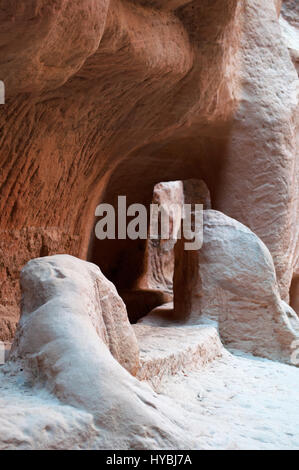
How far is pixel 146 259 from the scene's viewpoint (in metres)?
10.1

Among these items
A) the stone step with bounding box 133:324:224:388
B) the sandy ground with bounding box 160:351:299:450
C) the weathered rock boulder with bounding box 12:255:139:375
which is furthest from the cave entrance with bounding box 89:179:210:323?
the weathered rock boulder with bounding box 12:255:139:375

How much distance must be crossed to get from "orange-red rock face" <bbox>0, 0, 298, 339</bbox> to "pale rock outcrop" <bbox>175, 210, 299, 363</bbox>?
137cm

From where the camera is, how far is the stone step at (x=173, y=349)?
11.6 feet

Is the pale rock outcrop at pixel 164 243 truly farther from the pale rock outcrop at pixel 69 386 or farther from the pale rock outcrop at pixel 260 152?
the pale rock outcrop at pixel 69 386

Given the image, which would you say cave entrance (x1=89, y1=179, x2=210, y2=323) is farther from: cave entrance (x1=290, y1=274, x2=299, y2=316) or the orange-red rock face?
cave entrance (x1=290, y1=274, x2=299, y2=316)

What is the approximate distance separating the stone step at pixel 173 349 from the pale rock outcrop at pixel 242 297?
0.29m

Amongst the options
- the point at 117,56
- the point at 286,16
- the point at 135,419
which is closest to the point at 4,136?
the point at 117,56

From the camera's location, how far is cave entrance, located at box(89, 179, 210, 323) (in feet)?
27.4

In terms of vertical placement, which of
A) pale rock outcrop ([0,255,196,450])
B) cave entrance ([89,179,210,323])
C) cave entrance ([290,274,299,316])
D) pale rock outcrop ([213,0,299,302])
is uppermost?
pale rock outcrop ([213,0,299,302])

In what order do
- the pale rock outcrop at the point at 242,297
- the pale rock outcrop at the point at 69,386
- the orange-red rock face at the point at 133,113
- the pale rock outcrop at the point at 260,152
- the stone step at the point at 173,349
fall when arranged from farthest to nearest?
the pale rock outcrop at the point at 260,152 < the pale rock outcrop at the point at 242,297 < the orange-red rock face at the point at 133,113 < the stone step at the point at 173,349 < the pale rock outcrop at the point at 69,386

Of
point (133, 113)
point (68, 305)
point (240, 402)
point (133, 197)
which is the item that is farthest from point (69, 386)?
point (133, 197)

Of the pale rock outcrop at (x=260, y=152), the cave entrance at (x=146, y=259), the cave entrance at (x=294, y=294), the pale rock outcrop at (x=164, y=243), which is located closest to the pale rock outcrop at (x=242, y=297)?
the cave entrance at (x=146, y=259)

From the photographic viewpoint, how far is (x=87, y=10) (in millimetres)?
3508

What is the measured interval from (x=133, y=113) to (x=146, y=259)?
466 centimetres
